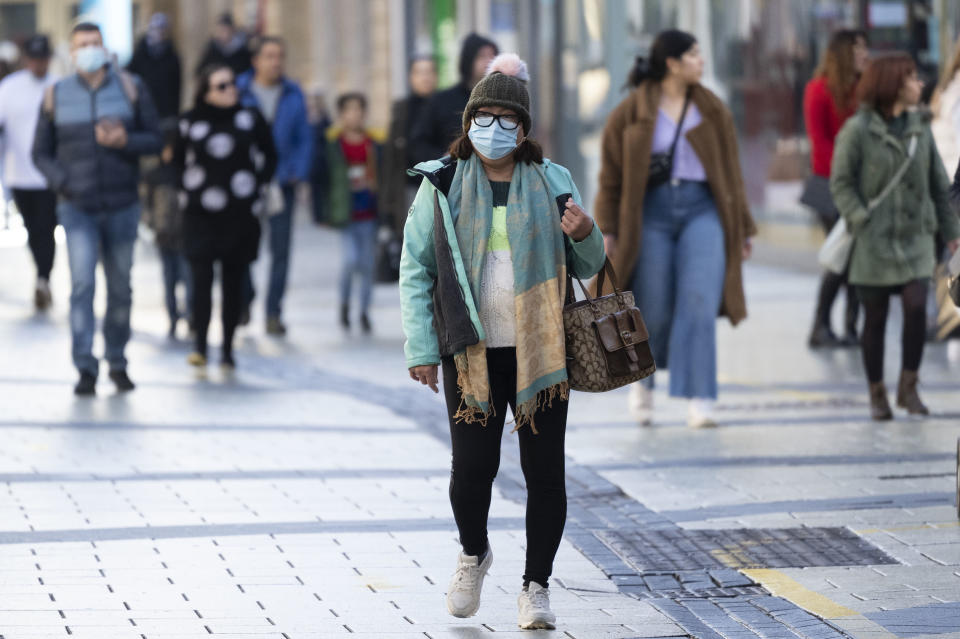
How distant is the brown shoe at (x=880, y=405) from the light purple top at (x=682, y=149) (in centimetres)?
138

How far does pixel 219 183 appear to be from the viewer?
11.4 meters

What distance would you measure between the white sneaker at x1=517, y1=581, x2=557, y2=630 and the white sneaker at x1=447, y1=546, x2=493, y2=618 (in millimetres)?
132

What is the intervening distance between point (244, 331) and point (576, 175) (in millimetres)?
8472

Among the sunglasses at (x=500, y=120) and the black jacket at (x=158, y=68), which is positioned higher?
the sunglasses at (x=500, y=120)

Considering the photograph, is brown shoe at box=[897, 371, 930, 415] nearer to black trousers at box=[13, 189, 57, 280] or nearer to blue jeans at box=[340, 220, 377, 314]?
blue jeans at box=[340, 220, 377, 314]

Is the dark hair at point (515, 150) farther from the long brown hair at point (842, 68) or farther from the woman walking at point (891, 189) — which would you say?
the long brown hair at point (842, 68)

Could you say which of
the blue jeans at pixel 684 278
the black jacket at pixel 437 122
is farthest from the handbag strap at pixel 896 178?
the black jacket at pixel 437 122

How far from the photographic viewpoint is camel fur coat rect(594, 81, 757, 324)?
889cm

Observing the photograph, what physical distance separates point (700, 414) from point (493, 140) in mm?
4040

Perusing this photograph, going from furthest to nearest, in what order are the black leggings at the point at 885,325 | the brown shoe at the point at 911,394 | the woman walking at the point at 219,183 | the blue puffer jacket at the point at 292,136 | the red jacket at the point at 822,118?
1. the blue puffer jacket at the point at 292,136
2. the woman walking at the point at 219,183
3. the red jacket at the point at 822,118
4. the brown shoe at the point at 911,394
5. the black leggings at the point at 885,325

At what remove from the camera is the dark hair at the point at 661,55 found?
8898 millimetres

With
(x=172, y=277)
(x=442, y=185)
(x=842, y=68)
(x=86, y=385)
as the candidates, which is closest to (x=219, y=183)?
(x=86, y=385)

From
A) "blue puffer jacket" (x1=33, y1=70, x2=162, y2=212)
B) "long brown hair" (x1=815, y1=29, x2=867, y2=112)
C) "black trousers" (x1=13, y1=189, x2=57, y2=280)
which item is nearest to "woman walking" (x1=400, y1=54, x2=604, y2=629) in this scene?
"blue puffer jacket" (x1=33, y1=70, x2=162, y2=212)

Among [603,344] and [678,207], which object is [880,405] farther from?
[603,344]
